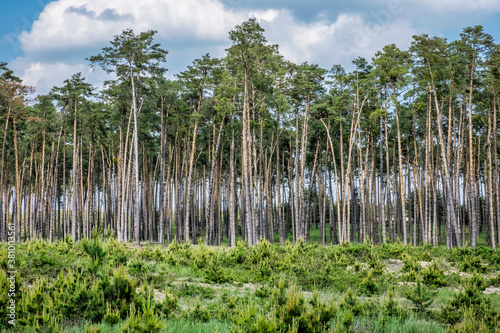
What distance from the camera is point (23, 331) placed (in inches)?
217

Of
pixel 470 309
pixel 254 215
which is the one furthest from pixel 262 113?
pixel 470 309

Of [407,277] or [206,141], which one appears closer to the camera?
[407,277]

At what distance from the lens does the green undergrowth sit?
5.87 metres

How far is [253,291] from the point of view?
9766 mm

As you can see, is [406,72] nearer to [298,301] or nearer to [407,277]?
[407,277]

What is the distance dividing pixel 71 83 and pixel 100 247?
21.8 m

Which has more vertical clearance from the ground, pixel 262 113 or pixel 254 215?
pixel 262 113

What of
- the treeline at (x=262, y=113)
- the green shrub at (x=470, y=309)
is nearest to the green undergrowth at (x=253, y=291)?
the green shrub at (x=470, y=309)

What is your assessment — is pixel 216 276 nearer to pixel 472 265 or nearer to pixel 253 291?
pixel 253 291

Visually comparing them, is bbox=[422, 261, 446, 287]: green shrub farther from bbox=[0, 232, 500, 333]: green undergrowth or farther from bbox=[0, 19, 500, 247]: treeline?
bbox=[0, 19, 500, 247]: treeline

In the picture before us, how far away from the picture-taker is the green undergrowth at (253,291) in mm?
5871

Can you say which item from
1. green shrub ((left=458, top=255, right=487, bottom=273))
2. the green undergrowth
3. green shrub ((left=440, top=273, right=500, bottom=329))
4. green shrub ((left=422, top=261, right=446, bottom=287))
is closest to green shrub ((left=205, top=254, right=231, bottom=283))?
the green undergrowth

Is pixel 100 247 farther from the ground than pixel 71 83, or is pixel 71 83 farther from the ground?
pixel 71 83

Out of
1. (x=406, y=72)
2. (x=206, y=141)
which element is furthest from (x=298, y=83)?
(x=206, y=141)
